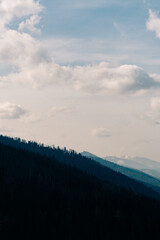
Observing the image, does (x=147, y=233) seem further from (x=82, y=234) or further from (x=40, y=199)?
(x=40, y=199)

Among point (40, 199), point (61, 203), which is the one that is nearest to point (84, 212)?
point (61, 203)

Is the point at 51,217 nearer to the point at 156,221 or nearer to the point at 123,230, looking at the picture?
the point at 123,230

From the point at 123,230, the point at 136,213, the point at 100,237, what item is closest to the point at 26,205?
the point at 100,237

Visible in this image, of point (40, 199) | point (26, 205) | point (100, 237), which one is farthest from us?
point (40, 199)

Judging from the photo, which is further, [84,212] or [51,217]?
[84,212]

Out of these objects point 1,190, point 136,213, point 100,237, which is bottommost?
point 100,237

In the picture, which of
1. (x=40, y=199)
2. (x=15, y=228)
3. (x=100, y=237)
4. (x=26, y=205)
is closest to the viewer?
(x=15, y=228)

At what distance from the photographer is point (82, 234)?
531 ft

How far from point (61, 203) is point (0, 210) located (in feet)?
129

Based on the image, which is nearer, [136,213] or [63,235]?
[63,235]

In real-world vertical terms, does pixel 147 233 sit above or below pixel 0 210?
Answer: below

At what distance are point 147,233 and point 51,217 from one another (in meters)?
55.9

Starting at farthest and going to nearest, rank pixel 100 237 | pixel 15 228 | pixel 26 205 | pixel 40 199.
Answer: pixel 40 199 → pixel 26 205 → pixel 100 237 → pixel 15 228

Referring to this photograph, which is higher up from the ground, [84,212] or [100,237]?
[84,212]
